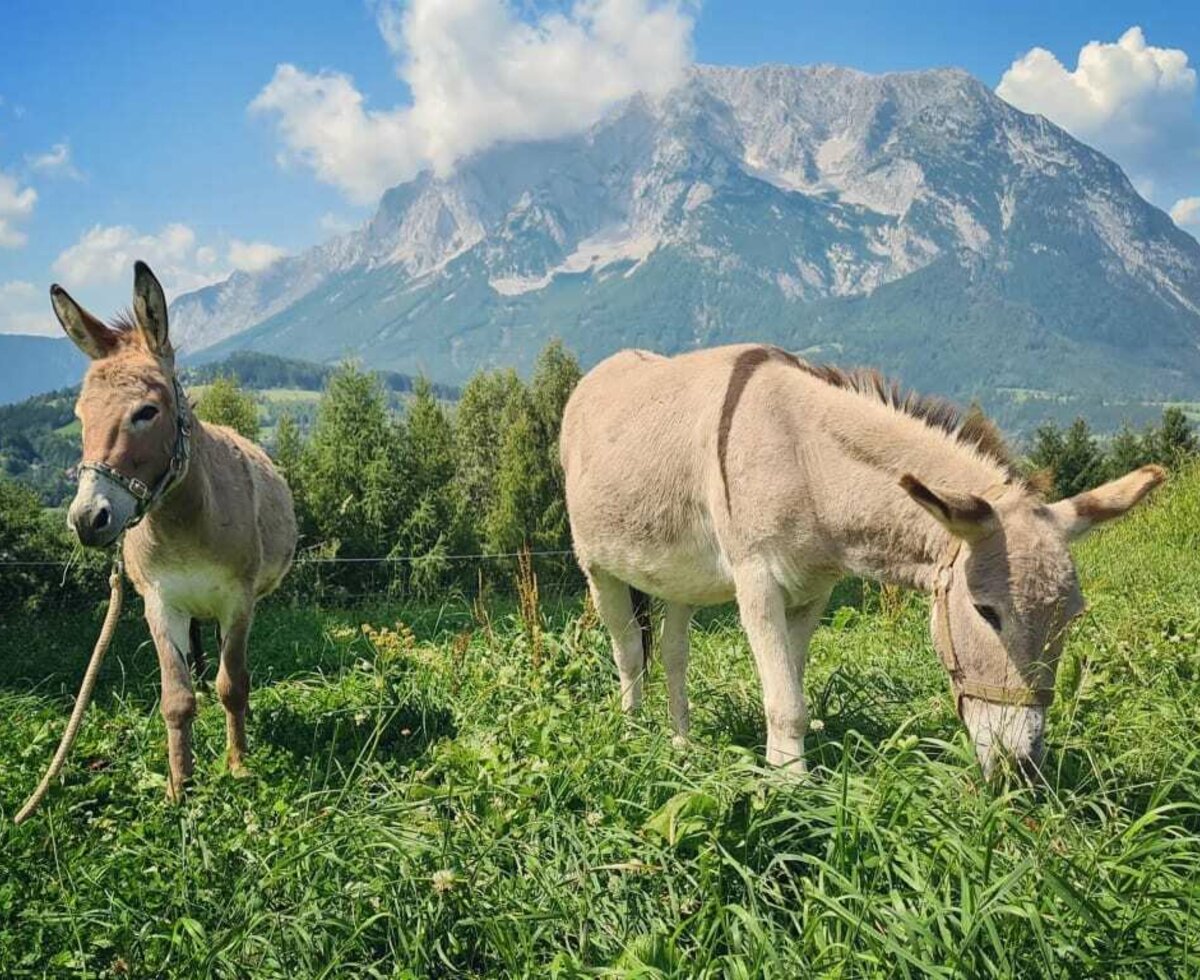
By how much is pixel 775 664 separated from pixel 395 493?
906 inches

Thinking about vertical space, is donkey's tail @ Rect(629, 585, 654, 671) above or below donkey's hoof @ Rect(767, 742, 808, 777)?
above

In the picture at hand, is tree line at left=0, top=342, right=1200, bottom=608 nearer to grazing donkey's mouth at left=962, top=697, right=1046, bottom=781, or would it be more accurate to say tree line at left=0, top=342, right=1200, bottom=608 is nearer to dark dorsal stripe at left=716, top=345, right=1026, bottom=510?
dark dorsal stripe at left=716, top=345, right=1026, bottom=510

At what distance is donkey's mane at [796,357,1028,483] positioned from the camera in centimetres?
345

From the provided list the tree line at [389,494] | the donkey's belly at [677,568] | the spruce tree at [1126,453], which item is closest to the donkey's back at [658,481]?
the donkey's belly at [677,568]

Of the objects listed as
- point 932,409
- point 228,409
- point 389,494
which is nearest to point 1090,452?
point 389,494

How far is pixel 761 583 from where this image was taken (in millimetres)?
3619

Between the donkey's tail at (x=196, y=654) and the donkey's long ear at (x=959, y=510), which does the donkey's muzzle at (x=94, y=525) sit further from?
the donkey's long ear at (x=959, y=510)

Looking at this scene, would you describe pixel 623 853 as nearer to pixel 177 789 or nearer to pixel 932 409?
pixel 932 409

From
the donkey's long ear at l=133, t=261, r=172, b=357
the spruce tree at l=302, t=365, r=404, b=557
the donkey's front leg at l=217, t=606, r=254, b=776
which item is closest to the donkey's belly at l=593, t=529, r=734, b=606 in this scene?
the donkey's front leg at l=217, t=606, r=254, b=776

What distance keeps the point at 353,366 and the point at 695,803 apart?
24281 millimetres

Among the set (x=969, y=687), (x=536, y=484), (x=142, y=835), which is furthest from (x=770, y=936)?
(x=536, y=484)

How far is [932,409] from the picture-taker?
3645 millimetres

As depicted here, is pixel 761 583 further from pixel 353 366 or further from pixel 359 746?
pixel 353 366

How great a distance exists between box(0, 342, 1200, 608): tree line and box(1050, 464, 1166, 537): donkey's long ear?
512 inches
